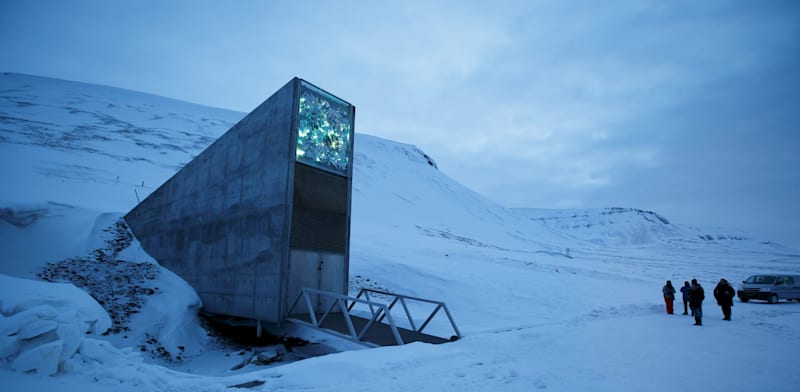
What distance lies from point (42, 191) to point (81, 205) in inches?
97.7

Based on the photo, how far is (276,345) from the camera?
1029cm

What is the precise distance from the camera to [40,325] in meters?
4.57

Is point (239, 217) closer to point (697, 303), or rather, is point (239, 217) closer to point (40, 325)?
point (40, 325)

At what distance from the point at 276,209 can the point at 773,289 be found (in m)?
22.8

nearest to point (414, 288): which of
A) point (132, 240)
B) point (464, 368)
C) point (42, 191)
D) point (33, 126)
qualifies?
point (464, 368)

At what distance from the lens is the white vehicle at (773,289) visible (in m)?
18.7

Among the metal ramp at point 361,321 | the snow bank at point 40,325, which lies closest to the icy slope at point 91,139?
the metal ramp at point 361,321

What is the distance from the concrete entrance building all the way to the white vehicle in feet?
64.9

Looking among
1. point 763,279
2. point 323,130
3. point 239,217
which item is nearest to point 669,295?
point 763,279

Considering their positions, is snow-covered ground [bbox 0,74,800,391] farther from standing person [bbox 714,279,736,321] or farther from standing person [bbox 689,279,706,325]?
standing person [bbox 714,279,736,321]

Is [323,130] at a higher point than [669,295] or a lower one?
higher

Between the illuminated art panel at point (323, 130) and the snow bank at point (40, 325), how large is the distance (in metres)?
5.94

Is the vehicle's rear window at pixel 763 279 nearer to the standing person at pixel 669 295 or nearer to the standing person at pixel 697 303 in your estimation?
the standing person at pixel 669 295

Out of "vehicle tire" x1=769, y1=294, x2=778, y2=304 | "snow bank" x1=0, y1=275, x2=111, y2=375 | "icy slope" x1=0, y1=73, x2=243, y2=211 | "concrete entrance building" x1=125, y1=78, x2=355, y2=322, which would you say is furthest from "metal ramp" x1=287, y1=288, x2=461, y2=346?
"vehicle tire" x1=769, y1=294, x2=778, y2=304
